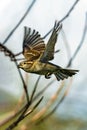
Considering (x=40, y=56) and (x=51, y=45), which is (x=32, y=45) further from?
(x=51, y=45)

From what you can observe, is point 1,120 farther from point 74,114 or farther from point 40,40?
point 40,40

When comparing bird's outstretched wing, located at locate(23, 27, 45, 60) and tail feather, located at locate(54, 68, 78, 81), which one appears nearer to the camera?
tail feather, located at locate(54, 68, 78, 81)

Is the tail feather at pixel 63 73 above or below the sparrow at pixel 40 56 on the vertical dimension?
below

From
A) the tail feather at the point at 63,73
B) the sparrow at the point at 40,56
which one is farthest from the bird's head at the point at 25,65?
the tail feather at the point at 63,73

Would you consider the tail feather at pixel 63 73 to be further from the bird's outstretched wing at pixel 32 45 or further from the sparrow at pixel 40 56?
the bird's outstretched wing at pixel 32 45

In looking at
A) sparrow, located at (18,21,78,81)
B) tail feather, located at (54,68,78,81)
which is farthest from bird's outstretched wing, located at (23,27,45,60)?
tail feather, located at (54,68,78,81)

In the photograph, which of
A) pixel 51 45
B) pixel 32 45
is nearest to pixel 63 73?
pixel 51 45

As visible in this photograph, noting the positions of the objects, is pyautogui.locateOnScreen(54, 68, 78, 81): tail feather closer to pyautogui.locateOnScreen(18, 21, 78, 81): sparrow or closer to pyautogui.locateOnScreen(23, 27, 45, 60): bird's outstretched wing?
pyautogui.locateOnScreen(18, 21, 78, 81): sparrow
